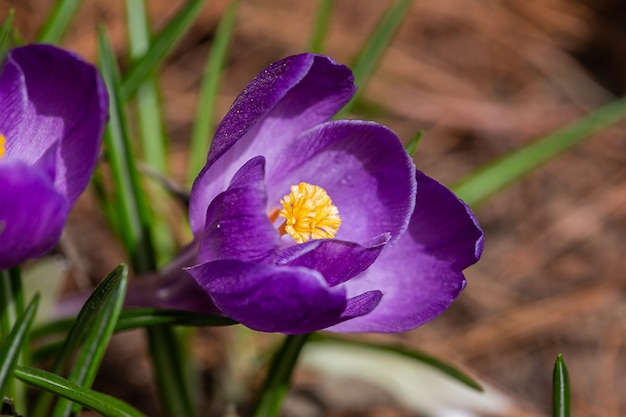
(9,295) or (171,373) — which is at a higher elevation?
(9,295)

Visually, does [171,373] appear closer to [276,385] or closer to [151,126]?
[276,385]

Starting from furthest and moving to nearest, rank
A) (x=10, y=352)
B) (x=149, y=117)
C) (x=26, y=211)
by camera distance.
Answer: (x=149, y=117), (x=10, y=352), (x=26, y=211)

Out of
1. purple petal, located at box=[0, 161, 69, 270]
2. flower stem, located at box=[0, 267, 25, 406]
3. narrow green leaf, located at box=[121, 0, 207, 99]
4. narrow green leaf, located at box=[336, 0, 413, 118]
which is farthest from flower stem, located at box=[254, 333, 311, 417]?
narrow green leaf, located at box=[336, 0, 413, 118]

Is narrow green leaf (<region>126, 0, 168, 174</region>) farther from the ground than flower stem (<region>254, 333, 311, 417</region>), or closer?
farther from the ground

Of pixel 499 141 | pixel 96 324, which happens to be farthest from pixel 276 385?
pixel 499 141

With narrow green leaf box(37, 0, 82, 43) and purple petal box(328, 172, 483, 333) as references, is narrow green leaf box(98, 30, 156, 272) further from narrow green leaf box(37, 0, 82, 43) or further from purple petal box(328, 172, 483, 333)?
purple petal box(328, 172, 483, 333)

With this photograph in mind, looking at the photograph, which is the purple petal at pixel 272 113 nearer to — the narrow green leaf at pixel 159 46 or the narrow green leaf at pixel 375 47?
the narrow green leaf at pixel 159 46
